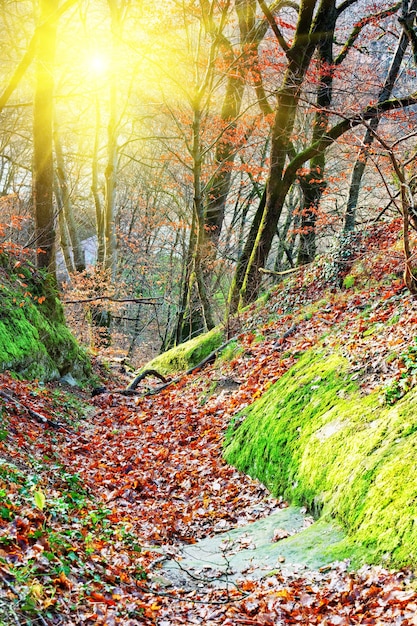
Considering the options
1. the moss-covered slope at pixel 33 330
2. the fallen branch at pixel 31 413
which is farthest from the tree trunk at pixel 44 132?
the fallen branch at pixel 31 413

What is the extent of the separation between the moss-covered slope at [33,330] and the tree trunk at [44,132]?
871mm

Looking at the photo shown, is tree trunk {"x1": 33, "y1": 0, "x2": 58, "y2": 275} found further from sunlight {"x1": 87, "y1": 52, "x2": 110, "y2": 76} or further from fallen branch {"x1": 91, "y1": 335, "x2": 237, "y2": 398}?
sunlight {"x1": 87, "y1": 52, "x2": 110, "y2": 76}

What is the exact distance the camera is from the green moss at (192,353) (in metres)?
12.8

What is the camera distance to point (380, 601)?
10.1ft

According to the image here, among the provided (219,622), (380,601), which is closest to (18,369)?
(219,622)

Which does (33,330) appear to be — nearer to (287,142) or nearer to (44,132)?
(44,132)

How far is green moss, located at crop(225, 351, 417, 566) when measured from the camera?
11.9 ft

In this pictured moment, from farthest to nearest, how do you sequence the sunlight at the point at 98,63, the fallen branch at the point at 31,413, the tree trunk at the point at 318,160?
1. the sunlight at the point at 98,63
2. the tree trunk at the point at 318,160
3. the fallen branch at the point at 31,413

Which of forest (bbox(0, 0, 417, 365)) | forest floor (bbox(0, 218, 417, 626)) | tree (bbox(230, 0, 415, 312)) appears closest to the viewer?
forest floor (bbox(0, 218, 417, 626))

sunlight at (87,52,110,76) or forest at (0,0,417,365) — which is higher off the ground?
sunlight at (87,52,110,76)

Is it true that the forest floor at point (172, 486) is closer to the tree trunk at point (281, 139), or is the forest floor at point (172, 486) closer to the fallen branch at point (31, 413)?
the fallen branch at point (31, 413)

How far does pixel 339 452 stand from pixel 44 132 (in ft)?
31.4

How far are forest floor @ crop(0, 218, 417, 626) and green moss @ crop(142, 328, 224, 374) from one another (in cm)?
130

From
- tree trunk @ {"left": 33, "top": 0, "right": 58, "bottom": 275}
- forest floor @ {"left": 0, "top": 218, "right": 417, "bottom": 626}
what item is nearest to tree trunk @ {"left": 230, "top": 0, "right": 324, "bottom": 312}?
forest floor @ {"left": 0, "top": 218, "right": 417, "bottom": 626}
